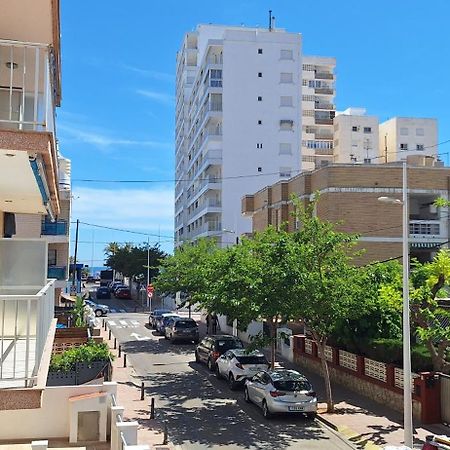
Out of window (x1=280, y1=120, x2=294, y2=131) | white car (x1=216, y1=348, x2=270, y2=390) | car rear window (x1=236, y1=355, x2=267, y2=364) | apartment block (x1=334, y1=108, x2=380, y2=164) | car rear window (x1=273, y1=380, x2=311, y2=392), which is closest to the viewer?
car rear window (x1=273, y1=380, x2=311, y2=392)

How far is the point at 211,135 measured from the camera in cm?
6169

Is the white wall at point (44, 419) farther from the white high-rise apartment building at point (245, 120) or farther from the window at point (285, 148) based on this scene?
the window at point (285, 148)

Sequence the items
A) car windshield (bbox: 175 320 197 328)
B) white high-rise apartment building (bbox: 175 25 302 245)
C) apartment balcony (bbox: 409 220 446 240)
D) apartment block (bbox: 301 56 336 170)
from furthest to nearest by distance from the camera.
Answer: apartment block (bbox: 301 56 336 170) → white high-rise apartment building (bbox: 175 25 302 245) → car windshield (bbox: 175 320 197 328) → apartment balcony (bbox: 409 220 446 240)

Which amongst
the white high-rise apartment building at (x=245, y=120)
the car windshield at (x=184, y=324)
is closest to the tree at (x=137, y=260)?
the white high-rise apartment building at (x=245, y=120)

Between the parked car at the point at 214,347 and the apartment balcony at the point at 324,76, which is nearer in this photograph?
the parked car at the point at 214,347

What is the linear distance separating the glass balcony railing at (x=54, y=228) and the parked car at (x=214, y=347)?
1011 cm

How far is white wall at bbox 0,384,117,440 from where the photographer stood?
10.3m

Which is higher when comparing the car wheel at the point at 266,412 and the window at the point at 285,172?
the window at the point at 285,172

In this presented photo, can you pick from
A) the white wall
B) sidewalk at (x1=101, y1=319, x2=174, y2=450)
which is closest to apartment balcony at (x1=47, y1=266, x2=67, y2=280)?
sidewalk at (x1=101, y1=319, x2=174, y2=450)

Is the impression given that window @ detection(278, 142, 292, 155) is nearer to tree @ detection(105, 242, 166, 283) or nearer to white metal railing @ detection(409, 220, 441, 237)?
tree @ detection(105, 242, 166, 283)

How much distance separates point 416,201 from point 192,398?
20482 millimetres

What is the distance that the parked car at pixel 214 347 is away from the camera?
25.2 m

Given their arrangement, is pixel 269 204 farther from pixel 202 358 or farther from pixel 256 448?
pixel 256 448

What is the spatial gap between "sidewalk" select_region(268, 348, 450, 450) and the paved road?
502mm
